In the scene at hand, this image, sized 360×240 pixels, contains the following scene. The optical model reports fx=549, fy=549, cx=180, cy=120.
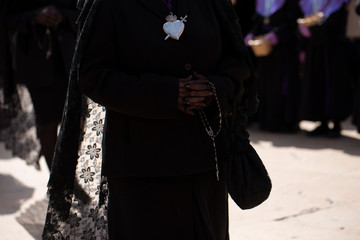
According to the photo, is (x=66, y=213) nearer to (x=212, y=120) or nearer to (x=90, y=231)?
(x=90, y=231)

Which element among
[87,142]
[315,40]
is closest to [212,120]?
[87,142]

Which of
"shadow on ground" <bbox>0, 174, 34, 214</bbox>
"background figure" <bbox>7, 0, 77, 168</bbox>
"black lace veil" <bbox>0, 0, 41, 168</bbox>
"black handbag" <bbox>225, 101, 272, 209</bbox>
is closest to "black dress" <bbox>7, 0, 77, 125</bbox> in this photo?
"background figure" <bbox>7, 0, 77, 168</bbox>

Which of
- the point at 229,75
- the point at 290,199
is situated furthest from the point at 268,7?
the point at 229,75

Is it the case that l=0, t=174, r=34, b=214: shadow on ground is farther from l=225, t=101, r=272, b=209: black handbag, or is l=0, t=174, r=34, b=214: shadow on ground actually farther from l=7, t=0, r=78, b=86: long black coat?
l=225, t=101, r=272, b=209: black handbag

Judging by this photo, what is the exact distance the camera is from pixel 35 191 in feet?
14.3

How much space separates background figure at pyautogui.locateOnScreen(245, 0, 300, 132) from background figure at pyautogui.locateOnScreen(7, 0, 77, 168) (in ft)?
12.4

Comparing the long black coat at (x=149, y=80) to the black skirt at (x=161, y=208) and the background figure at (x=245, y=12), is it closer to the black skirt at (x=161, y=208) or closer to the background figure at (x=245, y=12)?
the black skirt at (x=161, y=208)

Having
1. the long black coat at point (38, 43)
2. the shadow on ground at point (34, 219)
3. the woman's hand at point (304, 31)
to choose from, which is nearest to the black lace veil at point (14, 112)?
the long black coat at point (38, 43)

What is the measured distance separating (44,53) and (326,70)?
4.06 metres

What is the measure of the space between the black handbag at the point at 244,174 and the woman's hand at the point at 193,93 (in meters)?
0.26

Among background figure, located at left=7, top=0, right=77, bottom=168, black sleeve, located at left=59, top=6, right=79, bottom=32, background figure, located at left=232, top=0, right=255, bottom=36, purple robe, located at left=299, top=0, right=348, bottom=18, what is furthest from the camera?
background figure, located at left=232, top=0, right=255, bottom=36

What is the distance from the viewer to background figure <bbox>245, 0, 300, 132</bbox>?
22.5 ft

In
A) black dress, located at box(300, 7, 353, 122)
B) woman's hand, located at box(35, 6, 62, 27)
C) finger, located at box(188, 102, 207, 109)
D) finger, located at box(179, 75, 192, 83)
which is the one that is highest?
woman's hand, located at box(35, 6, 62, 27)

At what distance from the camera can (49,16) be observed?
11.1 ft
